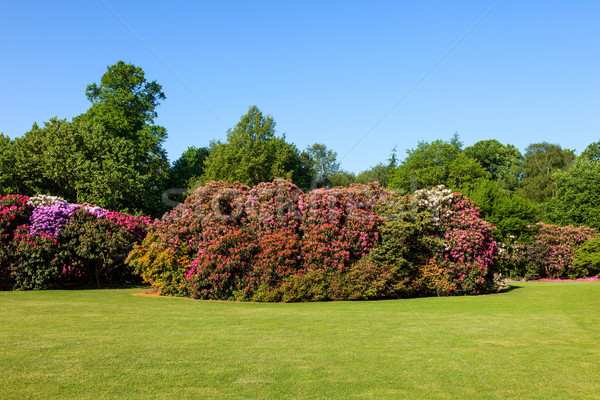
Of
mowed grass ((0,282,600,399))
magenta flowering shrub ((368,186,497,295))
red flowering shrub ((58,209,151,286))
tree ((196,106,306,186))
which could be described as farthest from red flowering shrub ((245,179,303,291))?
tree ((196,106,306,186))

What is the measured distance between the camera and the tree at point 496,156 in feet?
235

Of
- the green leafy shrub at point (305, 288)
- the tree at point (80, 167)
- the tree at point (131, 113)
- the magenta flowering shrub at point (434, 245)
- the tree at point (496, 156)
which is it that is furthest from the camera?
the tree at point (496, 156)

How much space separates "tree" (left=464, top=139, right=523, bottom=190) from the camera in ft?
235

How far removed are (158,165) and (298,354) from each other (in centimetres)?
3299

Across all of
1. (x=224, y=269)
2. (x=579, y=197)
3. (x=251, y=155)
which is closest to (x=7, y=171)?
(x=224, y=269)

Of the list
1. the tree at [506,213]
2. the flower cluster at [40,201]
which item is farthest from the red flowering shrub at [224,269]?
the tree at [506,213]

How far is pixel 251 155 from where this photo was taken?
47344 mm

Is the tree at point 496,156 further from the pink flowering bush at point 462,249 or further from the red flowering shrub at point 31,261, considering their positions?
the red flowering shrub at point 31,261

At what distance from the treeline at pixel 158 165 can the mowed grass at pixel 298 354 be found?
18933 millimetres

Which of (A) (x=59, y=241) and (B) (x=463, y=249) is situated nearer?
(B) (x=463, y=249)

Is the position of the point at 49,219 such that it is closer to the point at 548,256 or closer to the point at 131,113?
the point at 131,113

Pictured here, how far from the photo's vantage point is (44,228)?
1909 centimetres

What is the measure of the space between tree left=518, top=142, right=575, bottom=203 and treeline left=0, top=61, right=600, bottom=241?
0.14m

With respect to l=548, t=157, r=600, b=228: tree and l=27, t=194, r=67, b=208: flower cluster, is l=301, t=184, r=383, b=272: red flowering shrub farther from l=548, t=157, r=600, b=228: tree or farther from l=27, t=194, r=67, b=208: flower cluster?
l=548, t=157, r=600, b=228: tree
